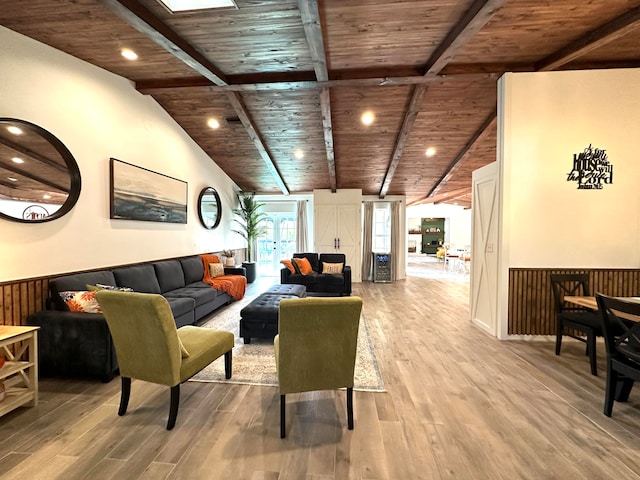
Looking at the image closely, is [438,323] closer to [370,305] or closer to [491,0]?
[370,305]

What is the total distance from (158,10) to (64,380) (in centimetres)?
362

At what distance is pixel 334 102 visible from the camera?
4781mm

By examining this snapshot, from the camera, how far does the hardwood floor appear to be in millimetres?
1656

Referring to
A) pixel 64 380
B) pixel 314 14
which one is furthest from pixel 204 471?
pixel 314 14

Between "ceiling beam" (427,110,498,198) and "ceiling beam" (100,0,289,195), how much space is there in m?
4.22

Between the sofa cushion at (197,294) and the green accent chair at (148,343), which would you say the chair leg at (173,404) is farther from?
the sofa cushion at (197,294)

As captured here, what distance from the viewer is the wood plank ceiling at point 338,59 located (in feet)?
9.23

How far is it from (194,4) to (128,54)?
1.37 metres

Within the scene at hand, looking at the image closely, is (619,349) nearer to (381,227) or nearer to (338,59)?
(338,59)

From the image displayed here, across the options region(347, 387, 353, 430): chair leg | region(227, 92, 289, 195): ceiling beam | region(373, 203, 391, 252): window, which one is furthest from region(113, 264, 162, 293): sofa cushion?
region(373, 203, 391, 252): window

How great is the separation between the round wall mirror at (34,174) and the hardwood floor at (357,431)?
5.40 feet

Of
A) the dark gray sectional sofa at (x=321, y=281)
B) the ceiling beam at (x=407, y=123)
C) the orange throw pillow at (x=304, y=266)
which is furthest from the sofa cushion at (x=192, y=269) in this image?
the ceiling beam at (x=407, y=123)

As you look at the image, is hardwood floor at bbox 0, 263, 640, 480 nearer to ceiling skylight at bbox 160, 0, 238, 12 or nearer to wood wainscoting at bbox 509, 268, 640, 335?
wood wainscoting at bbox 509, 268, 640, 335

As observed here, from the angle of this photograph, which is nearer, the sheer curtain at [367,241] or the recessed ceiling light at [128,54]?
the recessed ceiling light at [128,54]
